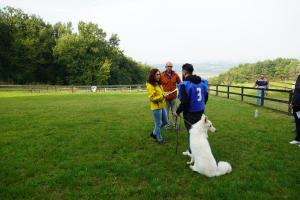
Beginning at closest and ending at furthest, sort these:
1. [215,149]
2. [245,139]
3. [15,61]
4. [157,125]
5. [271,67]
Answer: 1. [215,149]
2. [157,125]
3. [245,139]
4. [15,61]
5. [271,67]

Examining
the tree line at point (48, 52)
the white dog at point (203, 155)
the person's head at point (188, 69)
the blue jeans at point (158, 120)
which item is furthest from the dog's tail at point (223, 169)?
the tree line at point (48, 52)

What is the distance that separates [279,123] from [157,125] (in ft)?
17.8

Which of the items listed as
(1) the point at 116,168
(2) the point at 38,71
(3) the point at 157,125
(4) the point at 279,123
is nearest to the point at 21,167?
(1) the point at 116,168

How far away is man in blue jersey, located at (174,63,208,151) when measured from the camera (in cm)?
499

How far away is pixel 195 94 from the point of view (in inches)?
198

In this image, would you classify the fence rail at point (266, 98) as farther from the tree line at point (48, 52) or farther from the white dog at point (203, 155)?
the tree line at point (48, 52)

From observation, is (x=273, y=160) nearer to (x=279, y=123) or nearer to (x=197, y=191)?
(x=197, y=191)

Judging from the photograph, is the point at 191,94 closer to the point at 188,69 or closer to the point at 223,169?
the point at 188,69

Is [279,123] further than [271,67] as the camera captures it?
No

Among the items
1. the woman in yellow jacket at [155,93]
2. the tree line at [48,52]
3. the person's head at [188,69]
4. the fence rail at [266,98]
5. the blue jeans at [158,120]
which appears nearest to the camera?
the person's head at [188,69]

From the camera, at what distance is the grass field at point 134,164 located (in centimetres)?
404

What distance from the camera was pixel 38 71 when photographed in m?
Result: 55.4

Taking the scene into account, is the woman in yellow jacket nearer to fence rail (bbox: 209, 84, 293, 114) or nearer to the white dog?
the white dog

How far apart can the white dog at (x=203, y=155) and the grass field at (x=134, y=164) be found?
0.14m
